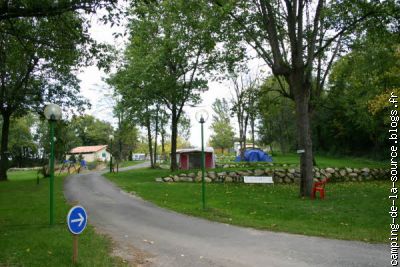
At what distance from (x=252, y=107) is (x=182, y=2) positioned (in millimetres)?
6593

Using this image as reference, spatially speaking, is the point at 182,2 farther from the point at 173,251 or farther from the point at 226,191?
the point at 173,251

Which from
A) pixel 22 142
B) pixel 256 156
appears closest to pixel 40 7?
pixel 256 156

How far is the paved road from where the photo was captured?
643 cm

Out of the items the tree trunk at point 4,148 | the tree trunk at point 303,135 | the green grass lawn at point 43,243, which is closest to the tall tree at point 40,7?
the green grass lawn at point 43,243

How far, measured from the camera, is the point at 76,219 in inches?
242

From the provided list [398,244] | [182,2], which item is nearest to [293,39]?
[182,2]

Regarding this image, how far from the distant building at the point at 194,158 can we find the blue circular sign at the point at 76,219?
88.3 ft

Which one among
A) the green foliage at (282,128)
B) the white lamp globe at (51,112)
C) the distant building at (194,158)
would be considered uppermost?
the green foliage at (282,128)

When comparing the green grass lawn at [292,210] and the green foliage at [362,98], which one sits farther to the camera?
the green foliage at [362,98]

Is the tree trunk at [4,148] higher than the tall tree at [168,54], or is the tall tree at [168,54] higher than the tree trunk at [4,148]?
the tall tree at [168,54]

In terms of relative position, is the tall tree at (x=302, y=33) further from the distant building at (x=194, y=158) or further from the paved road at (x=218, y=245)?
the distant building at (x=194, y=158)

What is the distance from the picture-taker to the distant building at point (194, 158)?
33375 millimetres

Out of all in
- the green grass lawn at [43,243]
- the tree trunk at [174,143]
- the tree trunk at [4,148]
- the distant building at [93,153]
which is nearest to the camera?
the green grass lawn at [43,243]

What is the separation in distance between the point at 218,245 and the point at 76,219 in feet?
9.62
